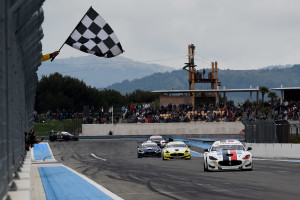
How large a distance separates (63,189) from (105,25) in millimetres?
4294

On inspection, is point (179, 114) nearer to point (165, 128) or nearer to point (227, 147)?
point (165, 128)

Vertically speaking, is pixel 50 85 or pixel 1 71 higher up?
pixel 50 85

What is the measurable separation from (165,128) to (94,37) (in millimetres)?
51576

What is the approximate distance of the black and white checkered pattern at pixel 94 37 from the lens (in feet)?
46.4

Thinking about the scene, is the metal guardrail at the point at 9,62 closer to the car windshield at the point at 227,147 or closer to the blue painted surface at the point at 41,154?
the car windshield at the point at 227,147

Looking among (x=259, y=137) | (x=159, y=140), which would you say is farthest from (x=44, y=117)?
(x=259, y=137)

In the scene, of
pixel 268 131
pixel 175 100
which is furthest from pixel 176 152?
pixel 175 100

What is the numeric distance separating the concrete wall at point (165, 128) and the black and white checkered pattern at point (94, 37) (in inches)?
1980

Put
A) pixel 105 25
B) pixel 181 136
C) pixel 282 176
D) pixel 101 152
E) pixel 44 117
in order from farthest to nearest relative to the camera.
Answer: 1. pixel 44 117
2. pixel 181 136
3. pixel 101 152
4. pixel 282 176
5. pixel 105 25

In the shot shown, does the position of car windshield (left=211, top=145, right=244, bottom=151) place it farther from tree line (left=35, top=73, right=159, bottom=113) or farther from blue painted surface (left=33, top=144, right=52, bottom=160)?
tree line (left=35, top=73, right=159, bottom=113)

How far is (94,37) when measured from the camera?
14352mm

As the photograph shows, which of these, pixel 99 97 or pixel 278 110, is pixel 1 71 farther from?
pixel 99 97

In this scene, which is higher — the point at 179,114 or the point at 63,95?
the point at 63,95

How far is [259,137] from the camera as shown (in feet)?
109
